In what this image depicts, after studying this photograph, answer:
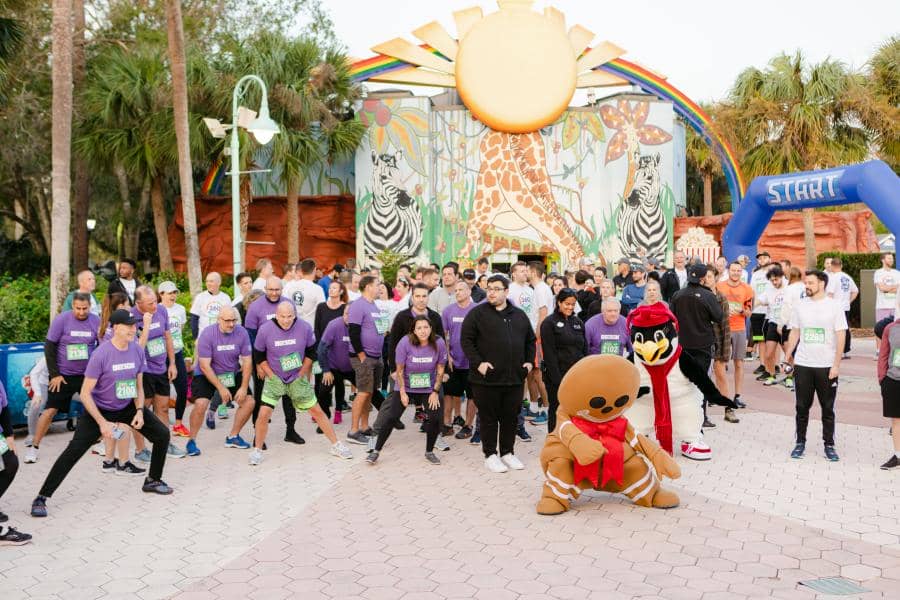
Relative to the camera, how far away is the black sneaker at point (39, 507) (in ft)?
21.6

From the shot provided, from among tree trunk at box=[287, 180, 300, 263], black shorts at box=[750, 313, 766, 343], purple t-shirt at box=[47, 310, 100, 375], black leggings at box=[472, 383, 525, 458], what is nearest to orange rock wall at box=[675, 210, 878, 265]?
A: tree trunk at box=[287, 180, 300, 263]

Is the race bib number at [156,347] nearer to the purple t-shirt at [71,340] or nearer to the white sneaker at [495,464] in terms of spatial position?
the purple t-shirt at [71,340]

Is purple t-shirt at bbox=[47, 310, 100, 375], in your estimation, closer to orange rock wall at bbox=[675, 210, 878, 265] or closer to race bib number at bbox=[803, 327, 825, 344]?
race bib number at bbox=[803, 327, 825, 344]

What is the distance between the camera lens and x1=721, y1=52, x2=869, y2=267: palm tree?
73.5 ft

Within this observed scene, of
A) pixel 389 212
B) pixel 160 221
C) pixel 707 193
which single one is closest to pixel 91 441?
pixel 160 221

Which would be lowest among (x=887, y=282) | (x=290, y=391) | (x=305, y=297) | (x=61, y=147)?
(x=290, y=391)

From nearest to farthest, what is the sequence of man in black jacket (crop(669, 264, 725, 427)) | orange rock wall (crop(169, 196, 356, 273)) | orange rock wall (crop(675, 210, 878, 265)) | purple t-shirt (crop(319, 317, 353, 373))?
man in black jacket (crop(669, 264, 725, 427)), purple t-shirt (crop(319, 317, 353, 373)), orange rock wall (crop(169, 196, 356, 273)), orange rock wall (crop(675, 210, 878, 265))

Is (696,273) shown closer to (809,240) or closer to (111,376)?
(111,376)

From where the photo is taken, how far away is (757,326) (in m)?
13.9

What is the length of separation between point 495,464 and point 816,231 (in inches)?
888

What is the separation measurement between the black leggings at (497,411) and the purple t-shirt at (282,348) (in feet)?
5.77

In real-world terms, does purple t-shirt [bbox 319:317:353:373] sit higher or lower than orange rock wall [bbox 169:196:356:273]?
lower

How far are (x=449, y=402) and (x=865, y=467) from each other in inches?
163

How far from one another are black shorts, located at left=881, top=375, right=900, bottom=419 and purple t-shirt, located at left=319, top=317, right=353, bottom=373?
17.2 feet
